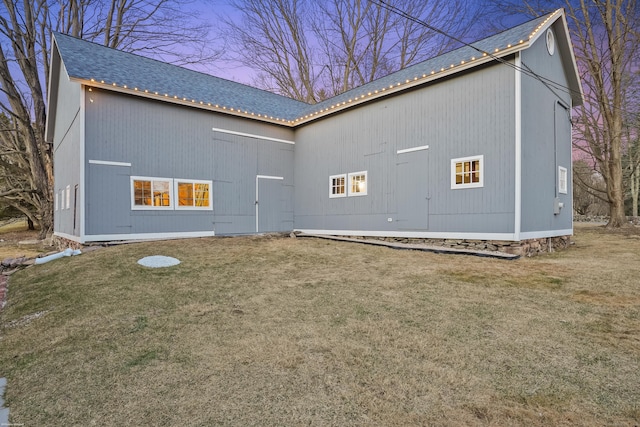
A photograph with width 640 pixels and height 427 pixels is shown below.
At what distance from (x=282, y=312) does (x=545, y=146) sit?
8479 mm

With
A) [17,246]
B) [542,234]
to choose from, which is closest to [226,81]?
[17,246]

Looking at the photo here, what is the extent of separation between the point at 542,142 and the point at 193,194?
9.92 metres

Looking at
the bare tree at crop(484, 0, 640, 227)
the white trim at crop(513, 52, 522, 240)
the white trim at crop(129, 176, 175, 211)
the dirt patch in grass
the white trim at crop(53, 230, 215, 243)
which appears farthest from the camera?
the bare tree at crop(484, 0, 640, 227)

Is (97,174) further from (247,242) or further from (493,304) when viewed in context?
(493,304)

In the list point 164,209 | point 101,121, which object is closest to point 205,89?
point 101,121

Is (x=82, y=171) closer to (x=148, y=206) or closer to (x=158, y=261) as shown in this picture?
(x=148, y=206)

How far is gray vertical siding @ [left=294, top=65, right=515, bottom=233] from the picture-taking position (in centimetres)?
775

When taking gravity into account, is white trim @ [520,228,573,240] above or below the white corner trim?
below

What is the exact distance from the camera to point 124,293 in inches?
197

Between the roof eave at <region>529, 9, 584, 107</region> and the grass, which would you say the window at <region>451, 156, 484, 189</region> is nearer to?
the grass

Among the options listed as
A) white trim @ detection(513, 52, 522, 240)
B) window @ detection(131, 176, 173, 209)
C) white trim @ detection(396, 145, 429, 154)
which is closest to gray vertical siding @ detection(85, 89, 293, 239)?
window @ detection(131, 176, 173, 209)

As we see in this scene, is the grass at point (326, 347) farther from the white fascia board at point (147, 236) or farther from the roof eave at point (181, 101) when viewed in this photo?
the roof eave at point (181, 101)

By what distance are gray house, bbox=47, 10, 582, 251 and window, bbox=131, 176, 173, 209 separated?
3 centimetres

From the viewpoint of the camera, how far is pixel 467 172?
27.1 ft
